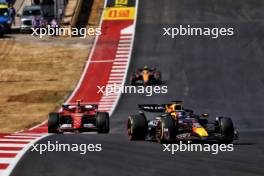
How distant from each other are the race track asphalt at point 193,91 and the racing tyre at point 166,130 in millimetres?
400

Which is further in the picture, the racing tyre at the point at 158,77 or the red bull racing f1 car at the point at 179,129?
the racing tyre at the point at 158,77

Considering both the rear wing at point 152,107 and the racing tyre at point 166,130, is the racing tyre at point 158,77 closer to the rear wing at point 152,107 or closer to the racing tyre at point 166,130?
the rear wing at point 152,107

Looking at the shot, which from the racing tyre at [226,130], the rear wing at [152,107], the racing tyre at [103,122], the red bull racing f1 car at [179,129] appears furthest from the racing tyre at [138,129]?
the racing tyre at [103,122]

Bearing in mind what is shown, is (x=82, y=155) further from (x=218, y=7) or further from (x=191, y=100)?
(x=218, y=7)

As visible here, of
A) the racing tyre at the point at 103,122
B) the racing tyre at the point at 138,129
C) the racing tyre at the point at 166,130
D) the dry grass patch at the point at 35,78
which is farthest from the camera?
the dry grass patch at the point at 35,78

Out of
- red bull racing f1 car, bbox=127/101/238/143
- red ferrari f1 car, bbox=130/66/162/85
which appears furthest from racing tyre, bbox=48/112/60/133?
red ferrari f1 car, bbox=130/66/162/85

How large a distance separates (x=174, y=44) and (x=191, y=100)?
1396 centimetres

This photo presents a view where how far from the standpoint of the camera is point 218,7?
206 feet

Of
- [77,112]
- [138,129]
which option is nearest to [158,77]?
[77,112]

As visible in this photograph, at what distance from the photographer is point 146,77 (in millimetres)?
44969

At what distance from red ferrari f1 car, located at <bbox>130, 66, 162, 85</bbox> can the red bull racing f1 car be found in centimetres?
1846

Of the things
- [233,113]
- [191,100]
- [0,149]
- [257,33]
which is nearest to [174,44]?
[257,33]

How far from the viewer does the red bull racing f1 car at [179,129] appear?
78.2ft

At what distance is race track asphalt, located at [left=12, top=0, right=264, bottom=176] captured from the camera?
62.1 ft
